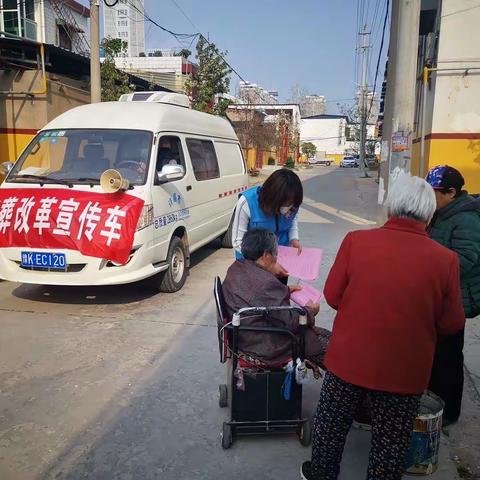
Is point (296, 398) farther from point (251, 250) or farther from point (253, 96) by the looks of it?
point (253, 96)

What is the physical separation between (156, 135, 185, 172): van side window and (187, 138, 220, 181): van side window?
32 cm

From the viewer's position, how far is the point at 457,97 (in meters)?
10.5

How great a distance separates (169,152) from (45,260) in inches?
82.1

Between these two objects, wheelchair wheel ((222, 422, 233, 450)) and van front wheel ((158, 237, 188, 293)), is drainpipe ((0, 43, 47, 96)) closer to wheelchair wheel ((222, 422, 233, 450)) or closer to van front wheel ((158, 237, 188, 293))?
van front wheel ((158, 237, 188, 293))

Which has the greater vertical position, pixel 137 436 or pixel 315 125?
pixel 315 125

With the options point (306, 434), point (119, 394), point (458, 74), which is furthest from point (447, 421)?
point (458, 74)

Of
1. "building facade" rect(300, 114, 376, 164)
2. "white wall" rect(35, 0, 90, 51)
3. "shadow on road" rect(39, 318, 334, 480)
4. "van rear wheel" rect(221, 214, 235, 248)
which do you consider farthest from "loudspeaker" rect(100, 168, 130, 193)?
"building facade" rect(300, 114, 376, 164)

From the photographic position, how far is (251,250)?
2977 millimetres

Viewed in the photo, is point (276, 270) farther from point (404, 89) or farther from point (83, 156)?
point (404, 89)

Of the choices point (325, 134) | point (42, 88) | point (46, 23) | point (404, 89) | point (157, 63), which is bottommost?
point (404, 89)

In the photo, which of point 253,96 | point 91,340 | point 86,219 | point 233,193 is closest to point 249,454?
point 91,340

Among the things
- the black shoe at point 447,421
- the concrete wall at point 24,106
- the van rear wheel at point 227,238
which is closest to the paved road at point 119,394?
the black shoe at point 447,421

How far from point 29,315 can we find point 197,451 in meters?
3.09

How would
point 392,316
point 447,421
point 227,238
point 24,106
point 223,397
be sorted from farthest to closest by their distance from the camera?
point 24,106 < point 227,238 < point 223,397 < point 447,421 < point 392,316
